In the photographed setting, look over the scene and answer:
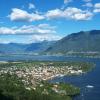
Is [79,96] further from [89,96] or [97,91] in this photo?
[97,91]

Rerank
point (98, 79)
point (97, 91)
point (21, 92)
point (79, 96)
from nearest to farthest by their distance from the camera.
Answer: point (21, 92)
point (79, 96)
point (97, 91)
point (98, 79)

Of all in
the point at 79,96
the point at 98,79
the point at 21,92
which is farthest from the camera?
the point at 98,79

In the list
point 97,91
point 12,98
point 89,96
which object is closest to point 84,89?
point 97,91

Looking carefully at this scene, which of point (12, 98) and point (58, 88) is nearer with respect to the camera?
point (12, 98)

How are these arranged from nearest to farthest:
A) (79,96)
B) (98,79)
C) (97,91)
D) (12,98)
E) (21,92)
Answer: (12,98) → (21,92) → (79,96) → (97,91) → (98,79)

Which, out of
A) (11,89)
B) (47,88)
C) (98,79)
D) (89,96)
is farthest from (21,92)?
(98,79)

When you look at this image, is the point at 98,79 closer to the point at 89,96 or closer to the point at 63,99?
the point at 89,96

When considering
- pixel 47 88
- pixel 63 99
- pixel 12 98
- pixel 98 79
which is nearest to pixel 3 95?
pixel 12 98

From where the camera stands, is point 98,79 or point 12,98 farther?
point 98,79

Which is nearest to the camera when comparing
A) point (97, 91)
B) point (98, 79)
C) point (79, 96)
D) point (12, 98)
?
point (12, 98)
